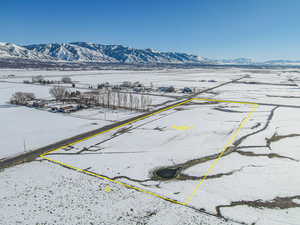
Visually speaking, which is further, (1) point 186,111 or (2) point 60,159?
(1) point 186,111

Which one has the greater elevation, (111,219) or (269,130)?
(269,130)

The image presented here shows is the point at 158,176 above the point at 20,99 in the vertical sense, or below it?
below

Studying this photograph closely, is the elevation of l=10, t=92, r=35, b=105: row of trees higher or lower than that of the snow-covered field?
higher

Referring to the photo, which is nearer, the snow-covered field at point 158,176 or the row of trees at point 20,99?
the snow-covered field at point 158,176

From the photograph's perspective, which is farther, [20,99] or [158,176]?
[20,99]

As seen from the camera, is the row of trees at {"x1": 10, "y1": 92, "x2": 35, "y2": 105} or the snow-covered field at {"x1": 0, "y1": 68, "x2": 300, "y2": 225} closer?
the snow-covered field at {"x1": 0, "y1": 68, "x2": 300, "y2": 225}

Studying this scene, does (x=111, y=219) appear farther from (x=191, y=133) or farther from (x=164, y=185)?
(x=191, y=133)

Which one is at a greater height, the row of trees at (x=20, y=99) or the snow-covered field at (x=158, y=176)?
the row of trees at (x=20, y=99)

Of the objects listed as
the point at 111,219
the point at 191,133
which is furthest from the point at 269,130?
the point at 111,219
